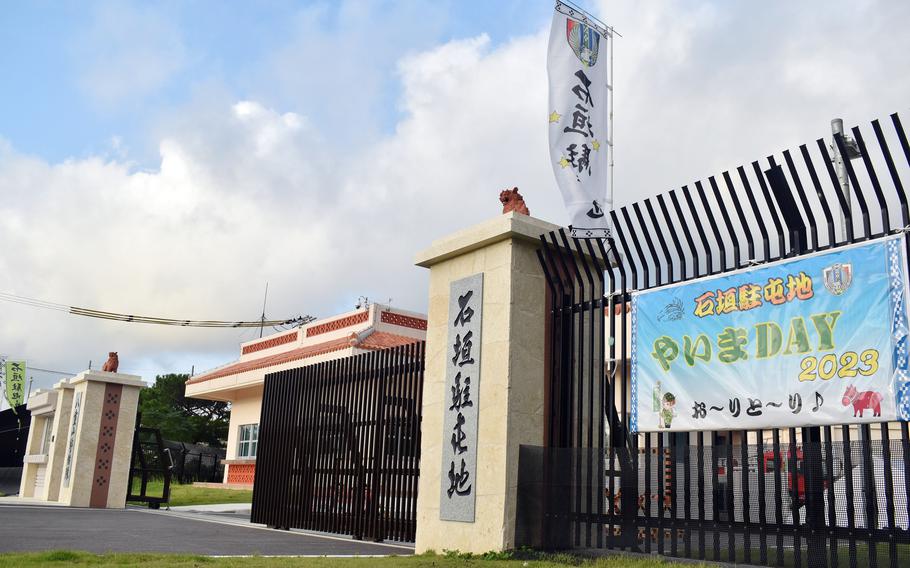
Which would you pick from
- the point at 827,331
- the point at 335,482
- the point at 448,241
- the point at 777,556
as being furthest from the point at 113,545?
the point at 827,331

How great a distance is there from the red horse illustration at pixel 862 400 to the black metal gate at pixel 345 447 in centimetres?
574

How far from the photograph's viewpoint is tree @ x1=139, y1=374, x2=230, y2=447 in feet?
147

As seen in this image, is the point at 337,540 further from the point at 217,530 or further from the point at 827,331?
the point at 827,331

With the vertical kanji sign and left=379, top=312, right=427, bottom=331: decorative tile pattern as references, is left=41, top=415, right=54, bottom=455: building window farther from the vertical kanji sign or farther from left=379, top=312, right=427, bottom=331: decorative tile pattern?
the vertical kanji sign

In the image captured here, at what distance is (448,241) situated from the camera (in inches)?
380

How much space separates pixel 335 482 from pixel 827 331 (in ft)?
25.7

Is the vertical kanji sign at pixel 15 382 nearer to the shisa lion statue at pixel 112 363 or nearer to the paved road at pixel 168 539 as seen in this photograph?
the shisa lion statue at pixel 112 363

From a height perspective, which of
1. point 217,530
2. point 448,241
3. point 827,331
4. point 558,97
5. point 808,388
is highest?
point 558,97

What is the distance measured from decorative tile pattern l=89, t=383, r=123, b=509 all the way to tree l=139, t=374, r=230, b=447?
59.6 feet

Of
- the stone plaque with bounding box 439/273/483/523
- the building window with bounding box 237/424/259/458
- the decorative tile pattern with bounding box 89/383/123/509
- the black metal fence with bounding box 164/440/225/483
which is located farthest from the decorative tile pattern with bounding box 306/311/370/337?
the stone plaque with bounding box 439/273/483/523

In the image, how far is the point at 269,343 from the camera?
29.0 metres

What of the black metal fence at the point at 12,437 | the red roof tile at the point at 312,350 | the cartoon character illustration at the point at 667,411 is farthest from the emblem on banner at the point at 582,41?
the black metal fence at the point at 12,437

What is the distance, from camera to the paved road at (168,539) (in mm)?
8992

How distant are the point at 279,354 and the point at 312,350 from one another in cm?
309
